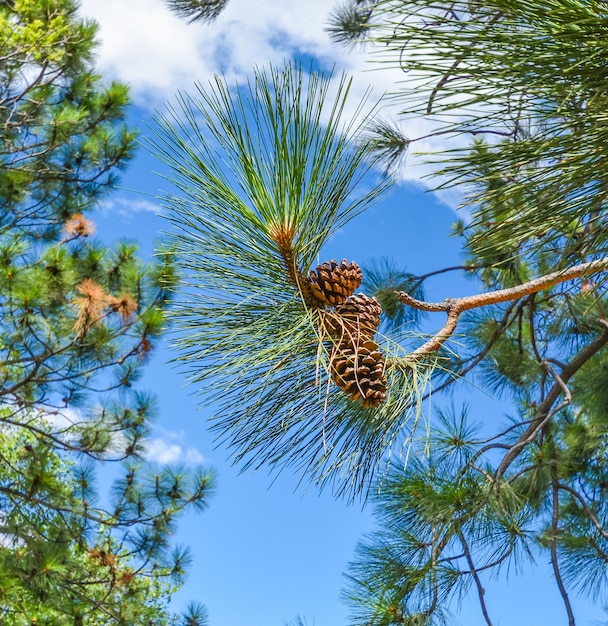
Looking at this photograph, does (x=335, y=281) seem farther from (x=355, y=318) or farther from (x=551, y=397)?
(x=551, y=397)

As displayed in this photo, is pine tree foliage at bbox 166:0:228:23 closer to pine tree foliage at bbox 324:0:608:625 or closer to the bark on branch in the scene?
pine tree foliage at bbox 324:0:608:625

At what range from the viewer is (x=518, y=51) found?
78cm

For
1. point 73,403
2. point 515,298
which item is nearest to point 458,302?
point 515,298

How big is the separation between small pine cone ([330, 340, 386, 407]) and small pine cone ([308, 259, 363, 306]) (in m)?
0.07

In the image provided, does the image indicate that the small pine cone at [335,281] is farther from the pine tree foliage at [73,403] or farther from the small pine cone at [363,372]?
the pine tree foliage at [73,403]

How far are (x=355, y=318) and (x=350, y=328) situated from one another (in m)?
0.02

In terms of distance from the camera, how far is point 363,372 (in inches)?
37.7

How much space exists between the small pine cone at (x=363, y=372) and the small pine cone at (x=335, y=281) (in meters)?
0.07

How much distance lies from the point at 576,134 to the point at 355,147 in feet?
1.15

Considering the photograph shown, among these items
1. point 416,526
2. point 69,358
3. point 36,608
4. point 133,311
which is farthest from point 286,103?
point 36,608

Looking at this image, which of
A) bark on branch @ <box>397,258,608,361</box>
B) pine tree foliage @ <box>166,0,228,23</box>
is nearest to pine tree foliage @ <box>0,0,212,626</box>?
pine tree foliage @ <box>166,0,228,23</box>

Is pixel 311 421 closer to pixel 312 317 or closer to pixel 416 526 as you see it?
pixel 312 317

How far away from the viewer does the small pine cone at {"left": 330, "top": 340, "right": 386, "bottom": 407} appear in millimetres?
954

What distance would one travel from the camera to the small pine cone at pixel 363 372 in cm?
95
